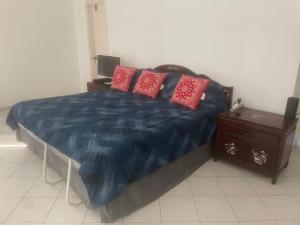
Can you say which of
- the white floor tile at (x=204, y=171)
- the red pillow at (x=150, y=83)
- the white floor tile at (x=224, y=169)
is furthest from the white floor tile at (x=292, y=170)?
the red pillow at (x=150, y=83)

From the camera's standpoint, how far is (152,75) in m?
3.38

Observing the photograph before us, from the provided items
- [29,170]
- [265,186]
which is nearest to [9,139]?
[29,170]

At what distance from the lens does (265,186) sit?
8.07ft

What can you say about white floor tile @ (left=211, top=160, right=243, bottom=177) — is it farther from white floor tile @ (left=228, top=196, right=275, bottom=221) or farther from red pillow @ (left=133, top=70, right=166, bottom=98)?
red pillow @ (left=133, top=70, right=166, bottom=98)

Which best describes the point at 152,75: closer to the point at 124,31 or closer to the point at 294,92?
the point at 124,31

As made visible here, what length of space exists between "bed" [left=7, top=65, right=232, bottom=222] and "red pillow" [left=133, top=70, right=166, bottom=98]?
9 centimetres

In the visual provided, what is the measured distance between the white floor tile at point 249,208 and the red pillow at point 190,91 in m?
1.04

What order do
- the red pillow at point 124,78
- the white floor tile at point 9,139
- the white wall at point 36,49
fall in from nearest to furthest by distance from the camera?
the white floor tile at point 9,139, the red pillow at point 124,78, the white wall at point 36,49

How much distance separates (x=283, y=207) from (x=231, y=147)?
2.43 feet

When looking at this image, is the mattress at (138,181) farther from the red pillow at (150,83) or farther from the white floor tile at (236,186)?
the red pillow at (150,83)

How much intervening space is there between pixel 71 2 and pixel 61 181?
396cm

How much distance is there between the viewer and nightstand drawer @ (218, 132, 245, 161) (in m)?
2.63

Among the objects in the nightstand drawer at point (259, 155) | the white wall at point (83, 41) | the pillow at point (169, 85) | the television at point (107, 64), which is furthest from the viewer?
the white wall at point (83, 41)

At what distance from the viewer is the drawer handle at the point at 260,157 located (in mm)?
2483
